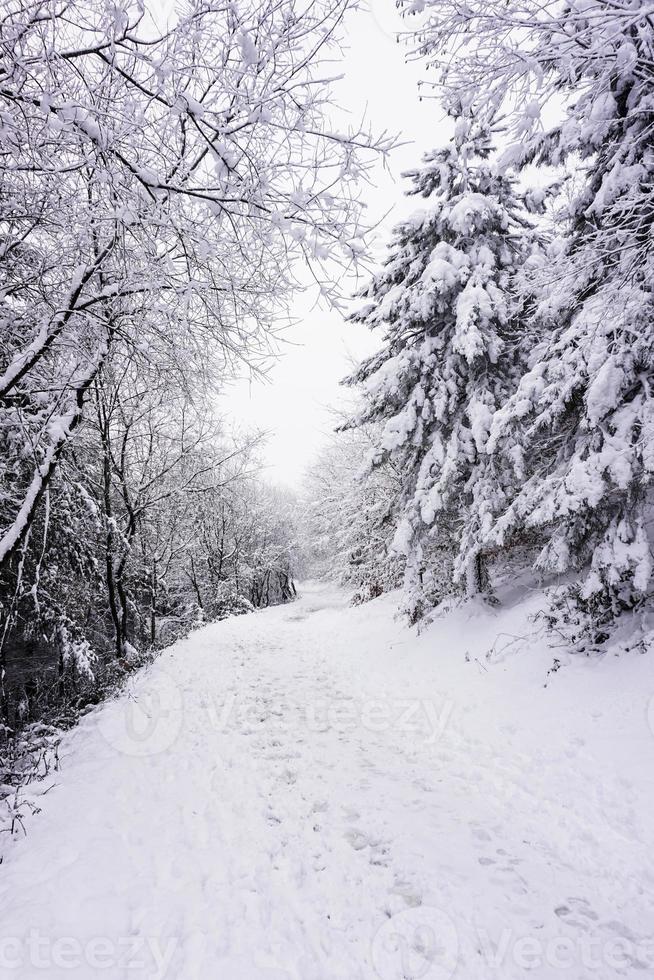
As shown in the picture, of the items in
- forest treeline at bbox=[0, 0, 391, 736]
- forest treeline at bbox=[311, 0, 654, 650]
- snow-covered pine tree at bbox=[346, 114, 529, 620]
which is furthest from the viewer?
snow-covered pine tree at bbox=[346, 114, 529, 620]

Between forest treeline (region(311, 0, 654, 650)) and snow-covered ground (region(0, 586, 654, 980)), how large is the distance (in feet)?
5.87

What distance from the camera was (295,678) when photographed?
954 cm

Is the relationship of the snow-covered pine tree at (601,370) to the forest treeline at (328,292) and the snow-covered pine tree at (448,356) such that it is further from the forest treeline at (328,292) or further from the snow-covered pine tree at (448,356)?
the snow-covered pine tree at (448,356)

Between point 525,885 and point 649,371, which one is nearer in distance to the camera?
point 525,885

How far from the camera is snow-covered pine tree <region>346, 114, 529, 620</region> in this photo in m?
8.49

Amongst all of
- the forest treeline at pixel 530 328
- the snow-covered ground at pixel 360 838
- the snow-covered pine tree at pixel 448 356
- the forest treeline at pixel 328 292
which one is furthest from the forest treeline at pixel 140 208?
the snow-covered pine tree at pixel 448 356

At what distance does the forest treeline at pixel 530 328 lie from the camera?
3.65m

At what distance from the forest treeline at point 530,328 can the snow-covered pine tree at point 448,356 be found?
42 mm

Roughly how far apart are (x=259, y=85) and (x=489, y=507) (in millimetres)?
7057

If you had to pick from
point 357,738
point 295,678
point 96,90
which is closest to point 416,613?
point 295,678

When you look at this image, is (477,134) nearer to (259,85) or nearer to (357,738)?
(259,85)

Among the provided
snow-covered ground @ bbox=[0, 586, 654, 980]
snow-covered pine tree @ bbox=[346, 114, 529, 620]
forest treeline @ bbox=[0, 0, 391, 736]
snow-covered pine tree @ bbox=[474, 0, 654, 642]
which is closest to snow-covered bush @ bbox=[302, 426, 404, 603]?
snow-covered pine tree @ bbox=[346, 114, 529, 620]

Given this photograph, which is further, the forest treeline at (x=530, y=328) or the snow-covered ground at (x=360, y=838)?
the forest treeline at (x=530, y=328)

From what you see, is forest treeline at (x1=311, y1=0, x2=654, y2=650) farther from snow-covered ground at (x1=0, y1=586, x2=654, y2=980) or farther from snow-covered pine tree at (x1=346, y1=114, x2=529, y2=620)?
snow-covered ground at (x1=0, y1=586, x2=654, y2=980)
